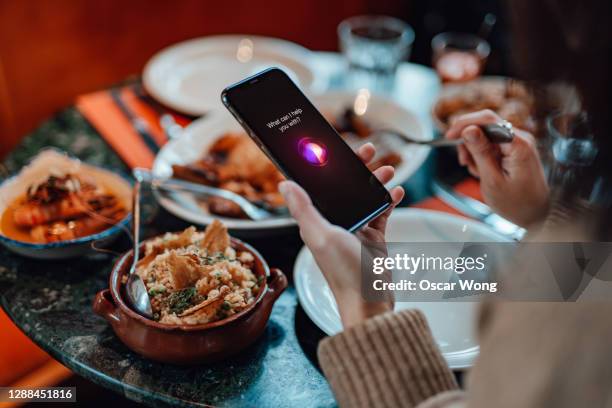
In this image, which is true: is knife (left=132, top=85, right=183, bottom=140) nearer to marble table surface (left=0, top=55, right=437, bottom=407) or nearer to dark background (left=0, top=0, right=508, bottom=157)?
marble table surface (left=0, top=55, right=437, bottom=407)

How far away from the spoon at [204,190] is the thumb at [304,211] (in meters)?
0.52

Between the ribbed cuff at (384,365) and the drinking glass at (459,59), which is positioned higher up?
the ribbed cuff at (384,365)

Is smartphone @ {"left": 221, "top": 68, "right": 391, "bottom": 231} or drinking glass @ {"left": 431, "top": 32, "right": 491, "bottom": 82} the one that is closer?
smartphone @ {"left": 221, "top": 68, "right": 391, "bottom": 231}

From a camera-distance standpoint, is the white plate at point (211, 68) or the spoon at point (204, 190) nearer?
the spoon at point (204, 190)

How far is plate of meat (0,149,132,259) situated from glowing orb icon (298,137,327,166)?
47cm

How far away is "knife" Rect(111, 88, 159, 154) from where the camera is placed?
1.83 meters

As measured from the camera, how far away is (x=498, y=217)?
156cm

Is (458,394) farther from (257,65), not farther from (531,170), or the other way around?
(257,65)

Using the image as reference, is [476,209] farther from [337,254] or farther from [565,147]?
[337,254]

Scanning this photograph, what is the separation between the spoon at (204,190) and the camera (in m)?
1.52

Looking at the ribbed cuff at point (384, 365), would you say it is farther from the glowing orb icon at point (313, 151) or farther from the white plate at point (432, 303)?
the glowing orb icon at point (313, 151)

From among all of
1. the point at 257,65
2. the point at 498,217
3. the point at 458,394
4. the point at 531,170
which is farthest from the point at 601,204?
the point at 257,65

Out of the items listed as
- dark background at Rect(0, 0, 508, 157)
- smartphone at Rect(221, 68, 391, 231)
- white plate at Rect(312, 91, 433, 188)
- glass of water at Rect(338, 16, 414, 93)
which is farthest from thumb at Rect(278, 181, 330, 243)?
dark background at Rect(0, 0, 508, 157)

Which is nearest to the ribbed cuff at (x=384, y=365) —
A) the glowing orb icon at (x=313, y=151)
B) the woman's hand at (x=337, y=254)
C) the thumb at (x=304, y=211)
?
the woman's hand at (x=337, y=254)
